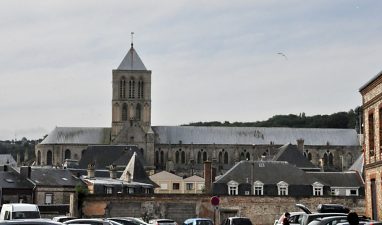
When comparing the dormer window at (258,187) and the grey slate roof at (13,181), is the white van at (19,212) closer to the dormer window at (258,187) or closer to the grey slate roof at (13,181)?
the grey slate roof at (13,181)

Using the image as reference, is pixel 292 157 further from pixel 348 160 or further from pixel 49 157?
pixel 49 157

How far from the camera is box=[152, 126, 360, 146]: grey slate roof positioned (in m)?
141

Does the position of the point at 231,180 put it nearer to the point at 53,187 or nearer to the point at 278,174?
the point at 278,174

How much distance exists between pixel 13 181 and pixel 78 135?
74.9m

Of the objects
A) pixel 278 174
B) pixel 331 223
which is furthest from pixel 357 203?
pixel 331 223

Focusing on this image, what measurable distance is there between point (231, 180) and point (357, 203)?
35.8 ft

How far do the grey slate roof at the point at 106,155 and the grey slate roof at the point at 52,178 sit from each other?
41.3m

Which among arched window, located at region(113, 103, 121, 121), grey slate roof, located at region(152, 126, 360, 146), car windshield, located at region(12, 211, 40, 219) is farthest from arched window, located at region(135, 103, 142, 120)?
car windshield, located at region(12, 211, 40, 219)

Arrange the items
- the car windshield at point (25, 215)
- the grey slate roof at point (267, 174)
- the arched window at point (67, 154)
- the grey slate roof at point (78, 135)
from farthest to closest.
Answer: the grey slate roof at point (78, 135), the arched window at point (67, 154), the grey slate roof at point (267, 174), the car windshield at point (25, 215)

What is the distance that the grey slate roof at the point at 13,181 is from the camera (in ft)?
207

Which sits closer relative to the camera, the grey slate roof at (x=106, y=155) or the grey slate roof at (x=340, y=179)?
the grey slate roof at (x=340, y=179)

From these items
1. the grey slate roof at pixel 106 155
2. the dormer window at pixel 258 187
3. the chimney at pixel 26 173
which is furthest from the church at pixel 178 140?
the dormer window at pixel 258 187

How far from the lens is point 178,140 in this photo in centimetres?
14075

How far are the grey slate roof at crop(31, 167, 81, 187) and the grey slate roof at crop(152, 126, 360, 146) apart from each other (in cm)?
7046
